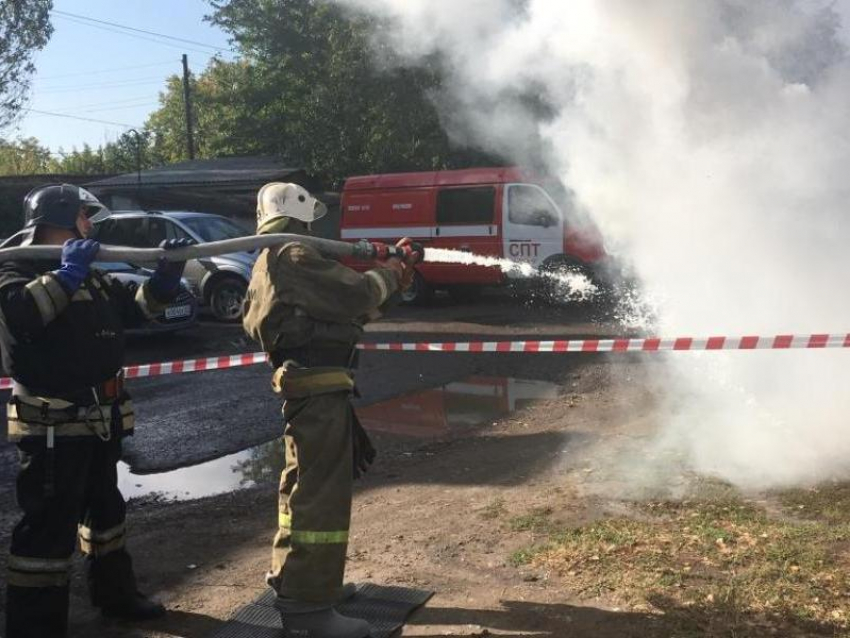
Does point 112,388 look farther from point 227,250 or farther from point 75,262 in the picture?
point 227,250

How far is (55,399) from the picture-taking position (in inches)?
132

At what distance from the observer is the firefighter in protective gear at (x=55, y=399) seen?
3.25 meters

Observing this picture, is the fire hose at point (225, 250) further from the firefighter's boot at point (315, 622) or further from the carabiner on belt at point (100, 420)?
the firefighter's boot at point (315, 622)

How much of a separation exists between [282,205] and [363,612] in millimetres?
1888

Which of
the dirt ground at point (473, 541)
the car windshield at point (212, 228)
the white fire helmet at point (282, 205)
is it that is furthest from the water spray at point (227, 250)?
the car windshield at point (212, 228)

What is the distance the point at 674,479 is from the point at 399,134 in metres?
15.2

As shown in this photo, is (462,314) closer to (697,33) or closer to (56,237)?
(697,33)

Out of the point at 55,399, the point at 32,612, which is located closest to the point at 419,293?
the point at 55,399

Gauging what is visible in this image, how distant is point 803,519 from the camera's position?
4371 millimetres

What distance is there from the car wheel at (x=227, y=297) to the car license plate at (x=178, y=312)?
1940mm

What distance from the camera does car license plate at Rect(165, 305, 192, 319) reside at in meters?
11.2

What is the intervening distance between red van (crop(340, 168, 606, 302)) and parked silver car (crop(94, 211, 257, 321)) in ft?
10.2

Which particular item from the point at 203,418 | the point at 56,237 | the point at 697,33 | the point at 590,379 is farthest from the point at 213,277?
the point at 56,237

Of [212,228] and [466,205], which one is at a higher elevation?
[466,205]
